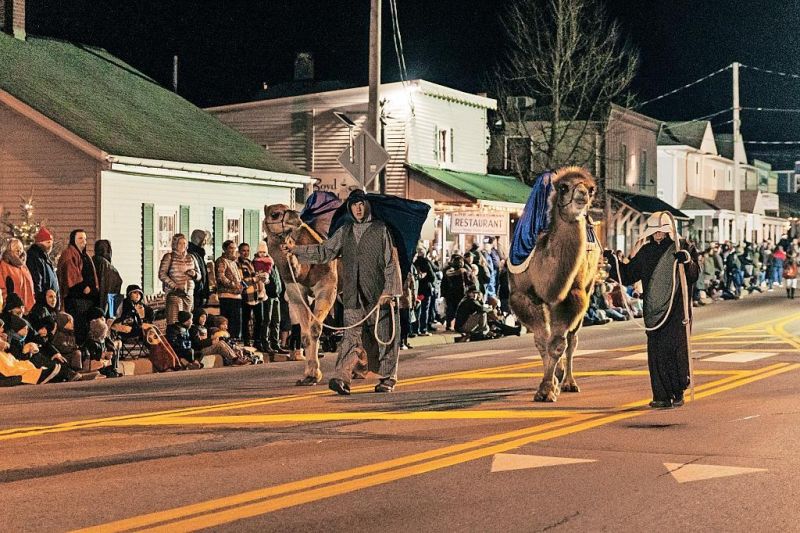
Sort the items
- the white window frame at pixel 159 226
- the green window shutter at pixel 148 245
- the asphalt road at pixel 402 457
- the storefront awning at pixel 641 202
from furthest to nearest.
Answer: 1. the storefront awning at pixel 641 202
2. the white window frame at pixel 159 226
3. the green window shutter at pixel 148 245
4. the asphalt road at pixel 402 457

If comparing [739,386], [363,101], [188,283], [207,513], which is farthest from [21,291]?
[363,101]

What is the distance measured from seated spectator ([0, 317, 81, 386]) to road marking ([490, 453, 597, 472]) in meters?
8.64

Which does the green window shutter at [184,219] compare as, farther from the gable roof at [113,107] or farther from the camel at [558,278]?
the camel at [558,278]

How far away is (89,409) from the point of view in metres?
14.0

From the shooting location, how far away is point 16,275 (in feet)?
62.1

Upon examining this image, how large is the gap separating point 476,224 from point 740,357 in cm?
1428

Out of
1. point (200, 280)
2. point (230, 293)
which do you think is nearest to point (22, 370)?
point (200, 280)

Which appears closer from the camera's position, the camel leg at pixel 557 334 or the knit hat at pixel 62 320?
the camel leg at pixel 557 334

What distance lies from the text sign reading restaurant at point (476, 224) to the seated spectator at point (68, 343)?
655 inches

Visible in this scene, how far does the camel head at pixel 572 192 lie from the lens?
575 inches

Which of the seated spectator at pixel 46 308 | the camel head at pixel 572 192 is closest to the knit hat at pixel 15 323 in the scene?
the seated spectator at pixel 46 308

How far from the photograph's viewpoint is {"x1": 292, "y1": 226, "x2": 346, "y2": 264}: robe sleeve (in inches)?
613

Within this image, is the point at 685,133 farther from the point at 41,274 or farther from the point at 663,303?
the point at 663,303

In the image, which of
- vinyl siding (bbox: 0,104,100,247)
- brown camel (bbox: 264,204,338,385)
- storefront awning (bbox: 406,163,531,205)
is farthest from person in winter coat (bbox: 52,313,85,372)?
storefront awning (bbox: 406,163,531,205)
